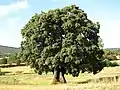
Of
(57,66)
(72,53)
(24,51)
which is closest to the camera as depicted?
(72,53)

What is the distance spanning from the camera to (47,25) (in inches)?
1962

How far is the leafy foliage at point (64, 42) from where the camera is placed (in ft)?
158

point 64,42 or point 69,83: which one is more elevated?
point 64,42

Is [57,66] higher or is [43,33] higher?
[43,33]

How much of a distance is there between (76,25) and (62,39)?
2.88m

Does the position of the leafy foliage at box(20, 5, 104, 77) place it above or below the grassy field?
above

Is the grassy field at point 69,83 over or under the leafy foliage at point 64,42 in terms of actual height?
under

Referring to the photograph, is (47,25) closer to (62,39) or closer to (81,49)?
(62,39)

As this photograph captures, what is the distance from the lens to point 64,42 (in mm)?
48281

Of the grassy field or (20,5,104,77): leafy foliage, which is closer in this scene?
the grassy field

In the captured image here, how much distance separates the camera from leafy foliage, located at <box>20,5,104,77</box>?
158 feet

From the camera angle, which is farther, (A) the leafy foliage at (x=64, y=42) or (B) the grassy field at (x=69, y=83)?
(A) the leafy foliage at (x=64, y=42)

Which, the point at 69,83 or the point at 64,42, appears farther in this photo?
the point at 64,42

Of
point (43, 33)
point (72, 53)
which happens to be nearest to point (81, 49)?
point (72, 53)
